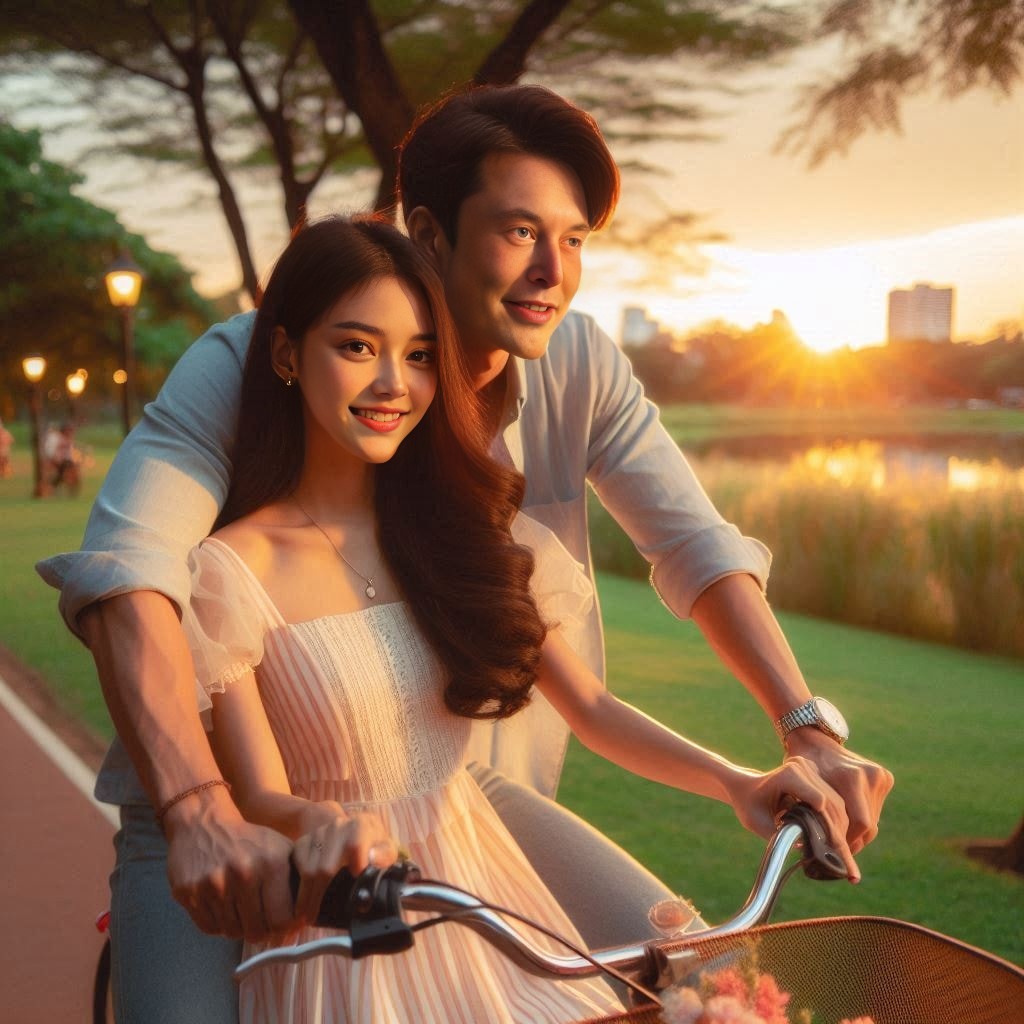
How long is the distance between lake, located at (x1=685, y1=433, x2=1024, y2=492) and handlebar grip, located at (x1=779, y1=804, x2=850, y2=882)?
27.5 ft

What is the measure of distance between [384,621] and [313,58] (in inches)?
429

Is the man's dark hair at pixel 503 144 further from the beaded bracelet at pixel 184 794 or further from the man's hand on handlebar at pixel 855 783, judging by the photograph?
the beaded bracelet at pixel 184 794

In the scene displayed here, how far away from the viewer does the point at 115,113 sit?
13609mm

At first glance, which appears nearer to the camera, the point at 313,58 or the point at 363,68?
the point at 363,68

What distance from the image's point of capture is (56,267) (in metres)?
35.2

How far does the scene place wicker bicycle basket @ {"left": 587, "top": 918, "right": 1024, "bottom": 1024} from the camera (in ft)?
4.98

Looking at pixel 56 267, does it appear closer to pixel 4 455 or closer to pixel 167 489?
pixel 4 455

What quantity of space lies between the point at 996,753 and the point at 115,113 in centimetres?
988

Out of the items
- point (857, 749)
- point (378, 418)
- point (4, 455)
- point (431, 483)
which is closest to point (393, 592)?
point (431, 483)

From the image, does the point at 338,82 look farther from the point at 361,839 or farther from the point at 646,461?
the point at 361,839

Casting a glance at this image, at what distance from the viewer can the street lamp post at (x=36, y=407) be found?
3438cm

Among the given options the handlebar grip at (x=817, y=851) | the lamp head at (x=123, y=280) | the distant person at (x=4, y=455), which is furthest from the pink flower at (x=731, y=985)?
the distant person at (x=4, y=455)

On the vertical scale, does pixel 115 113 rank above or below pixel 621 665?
above

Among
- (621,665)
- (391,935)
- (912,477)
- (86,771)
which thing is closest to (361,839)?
(391,935)
